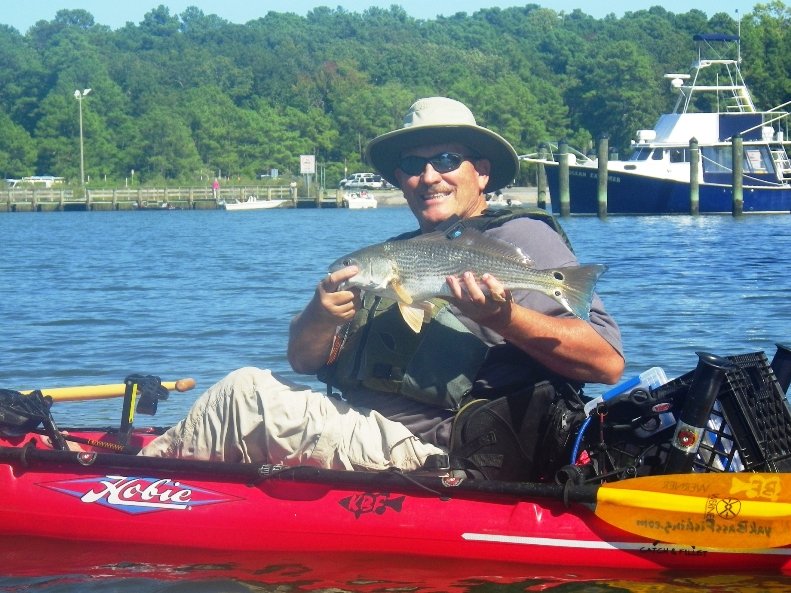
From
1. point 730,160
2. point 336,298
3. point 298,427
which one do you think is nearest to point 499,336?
point 336,298

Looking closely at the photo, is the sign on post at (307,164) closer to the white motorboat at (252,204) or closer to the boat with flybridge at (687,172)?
the white motorboat at (252,204)

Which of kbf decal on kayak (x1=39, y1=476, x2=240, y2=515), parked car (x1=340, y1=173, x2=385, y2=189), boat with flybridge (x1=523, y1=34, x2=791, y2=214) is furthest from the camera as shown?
parked car (x1=340, y1=173, x2=385, y2=189)

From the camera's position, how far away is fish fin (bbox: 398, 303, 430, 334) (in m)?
5.03

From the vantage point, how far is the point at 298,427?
5.43 meters

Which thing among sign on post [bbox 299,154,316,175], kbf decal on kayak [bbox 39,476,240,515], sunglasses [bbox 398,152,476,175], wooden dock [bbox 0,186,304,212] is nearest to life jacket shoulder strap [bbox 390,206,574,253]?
sunglasses [bbox 398,152,476,175]

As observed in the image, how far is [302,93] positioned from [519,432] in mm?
105309

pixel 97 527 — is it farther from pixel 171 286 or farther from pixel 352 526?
pixel 171 286

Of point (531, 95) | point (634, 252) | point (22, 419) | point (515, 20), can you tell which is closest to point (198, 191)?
point (531, 95)

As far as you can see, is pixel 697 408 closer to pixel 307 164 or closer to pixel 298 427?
pixel 298 427

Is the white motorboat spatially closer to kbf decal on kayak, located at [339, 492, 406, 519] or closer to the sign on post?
the sign on post

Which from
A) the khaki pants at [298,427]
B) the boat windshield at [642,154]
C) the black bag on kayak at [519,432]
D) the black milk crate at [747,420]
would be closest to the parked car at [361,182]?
the boat windshield at [642,154]

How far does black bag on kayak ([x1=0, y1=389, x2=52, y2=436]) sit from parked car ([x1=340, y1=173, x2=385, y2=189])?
266 ft

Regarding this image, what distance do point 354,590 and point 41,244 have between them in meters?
35.8

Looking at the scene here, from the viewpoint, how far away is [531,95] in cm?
10094
